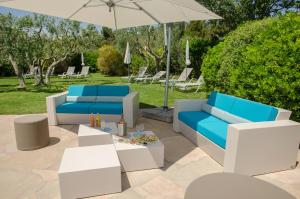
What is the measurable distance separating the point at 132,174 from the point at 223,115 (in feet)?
7.31

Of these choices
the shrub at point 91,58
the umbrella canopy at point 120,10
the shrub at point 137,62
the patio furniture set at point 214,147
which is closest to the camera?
the patio furniture set at point 214,147

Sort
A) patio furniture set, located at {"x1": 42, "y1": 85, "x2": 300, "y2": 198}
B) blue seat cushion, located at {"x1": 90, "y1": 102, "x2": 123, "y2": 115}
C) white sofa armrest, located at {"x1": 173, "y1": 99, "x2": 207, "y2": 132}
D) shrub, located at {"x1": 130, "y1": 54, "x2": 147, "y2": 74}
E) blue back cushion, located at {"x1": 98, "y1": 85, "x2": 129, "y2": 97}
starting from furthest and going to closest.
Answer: shrub, located at {"x1": 130, "y1": 54, "x2": 147, "y2": 74} < blue back cushion, located at {"x1": 98, "y1": 85, "x2": 129, "y2": 97} < blue seat cushion, located at {"x1": 90, "y1": 102, "x2": 123, "y2": 115} < white sofa armrest, located at {"x1": 173, "y1": 99, "x2": 207, "y2": 132} < patio furniture set, located at {"x1": 42, "y1": 85, "x2": 300, "y2": 198}

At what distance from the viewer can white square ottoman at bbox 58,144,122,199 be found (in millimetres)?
2873

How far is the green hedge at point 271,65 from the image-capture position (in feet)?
14.5

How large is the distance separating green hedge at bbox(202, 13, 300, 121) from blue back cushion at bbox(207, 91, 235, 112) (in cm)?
77

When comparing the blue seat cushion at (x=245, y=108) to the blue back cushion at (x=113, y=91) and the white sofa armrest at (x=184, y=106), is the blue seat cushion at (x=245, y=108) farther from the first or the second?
the blue back cushion at (x=113, y=91)

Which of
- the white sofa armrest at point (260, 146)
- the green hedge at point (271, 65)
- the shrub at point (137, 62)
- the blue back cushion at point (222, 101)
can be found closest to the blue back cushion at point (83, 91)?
the blue back cushion at point (222, 101)

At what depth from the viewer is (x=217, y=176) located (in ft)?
7.55

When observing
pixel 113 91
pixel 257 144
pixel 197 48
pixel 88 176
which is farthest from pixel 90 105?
pixel 197 48

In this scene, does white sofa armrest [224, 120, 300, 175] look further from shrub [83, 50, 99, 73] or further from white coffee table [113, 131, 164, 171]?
shrub [83, 50, 99, 73]

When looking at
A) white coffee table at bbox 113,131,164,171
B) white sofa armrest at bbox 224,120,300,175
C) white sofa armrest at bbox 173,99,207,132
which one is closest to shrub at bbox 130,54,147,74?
white sofa armrest at bbox 173,99,207,132

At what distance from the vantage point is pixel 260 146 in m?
3.39

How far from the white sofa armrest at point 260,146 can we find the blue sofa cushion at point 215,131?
0.87ft

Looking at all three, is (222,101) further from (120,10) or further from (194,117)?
(120,10)
